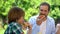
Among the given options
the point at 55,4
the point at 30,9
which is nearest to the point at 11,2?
the point at 30,9

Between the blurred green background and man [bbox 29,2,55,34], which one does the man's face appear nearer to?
man [bbox 29,2,55,34]

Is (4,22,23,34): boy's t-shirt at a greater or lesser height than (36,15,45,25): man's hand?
greater

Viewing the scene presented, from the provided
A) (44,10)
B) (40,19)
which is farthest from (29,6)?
(40,19)

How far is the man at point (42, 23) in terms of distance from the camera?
2.70 metres

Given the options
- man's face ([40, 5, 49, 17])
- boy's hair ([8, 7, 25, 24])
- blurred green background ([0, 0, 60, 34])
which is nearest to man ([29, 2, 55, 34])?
man's face ([40, 5, 49, 17])

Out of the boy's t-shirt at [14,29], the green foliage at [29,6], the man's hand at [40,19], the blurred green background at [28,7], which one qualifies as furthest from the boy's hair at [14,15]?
the green foliage at [29,6]

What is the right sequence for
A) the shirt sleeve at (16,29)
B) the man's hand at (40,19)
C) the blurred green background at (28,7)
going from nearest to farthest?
the shirt sleeve at (16,29) < the man's hand at (40,19) < the blurred green background at (28,7)

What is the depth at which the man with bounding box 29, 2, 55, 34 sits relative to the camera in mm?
2699

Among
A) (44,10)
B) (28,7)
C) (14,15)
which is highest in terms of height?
(14,15)

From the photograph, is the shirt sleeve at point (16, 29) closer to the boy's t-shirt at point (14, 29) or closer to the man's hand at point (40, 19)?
the boy's t-shirt at point (14, 29)

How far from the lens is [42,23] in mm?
2742

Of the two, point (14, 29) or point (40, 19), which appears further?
point (40, 19)

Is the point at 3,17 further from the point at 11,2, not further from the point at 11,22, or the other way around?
the point at 11,22

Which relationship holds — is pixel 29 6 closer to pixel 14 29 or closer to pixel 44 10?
pixel 44 10
